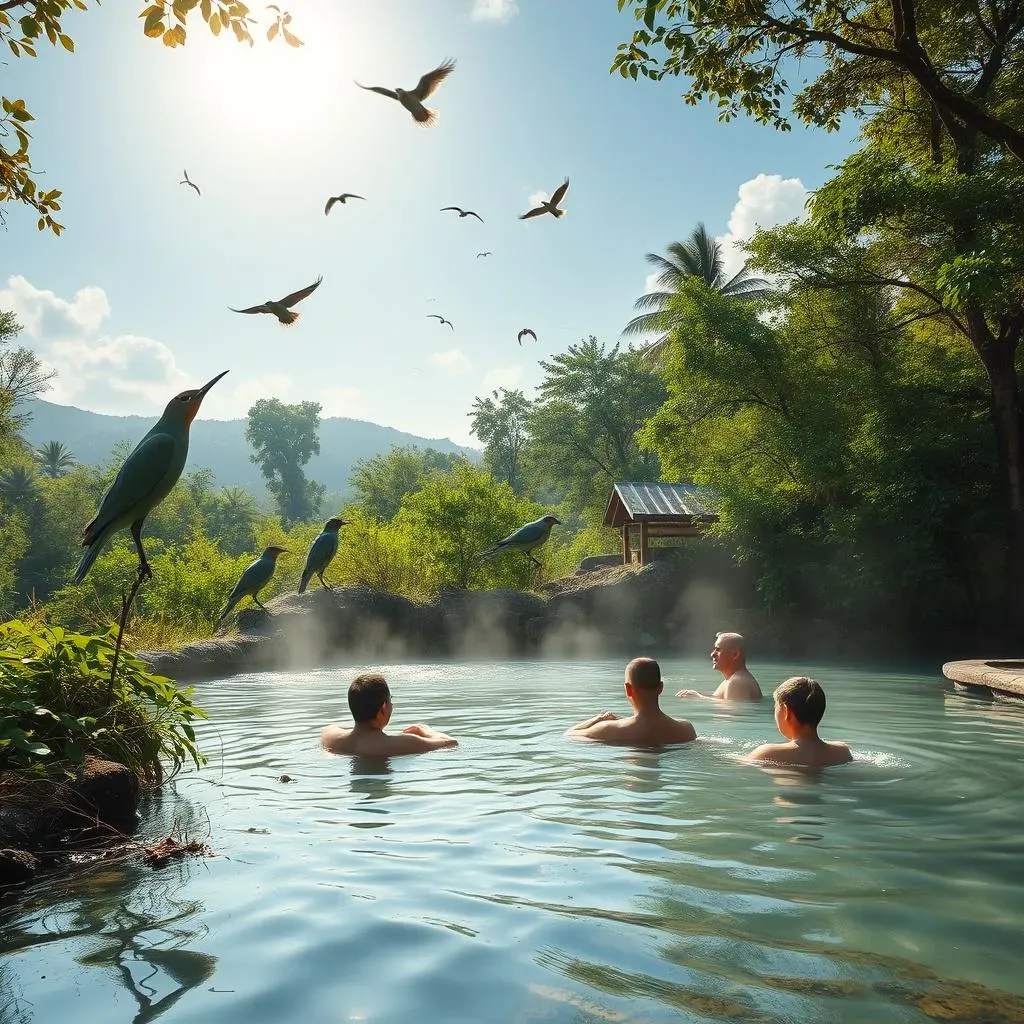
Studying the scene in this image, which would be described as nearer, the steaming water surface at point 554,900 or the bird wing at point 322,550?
the steaming water surface at point 554,900

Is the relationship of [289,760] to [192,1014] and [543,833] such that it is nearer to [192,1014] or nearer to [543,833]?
[543,833]

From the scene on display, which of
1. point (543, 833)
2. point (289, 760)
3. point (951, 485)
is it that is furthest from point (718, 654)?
point (951, 485)

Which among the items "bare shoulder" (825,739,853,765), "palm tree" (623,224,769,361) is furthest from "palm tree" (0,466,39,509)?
"bare shoulder" (825,739,853,765)

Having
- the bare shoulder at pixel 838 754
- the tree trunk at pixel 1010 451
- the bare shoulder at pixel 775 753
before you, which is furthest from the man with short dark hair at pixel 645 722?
the tree trunk at pixel 1010 451

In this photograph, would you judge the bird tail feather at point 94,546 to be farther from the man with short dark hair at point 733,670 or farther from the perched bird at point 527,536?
the perched bird at point 527,536

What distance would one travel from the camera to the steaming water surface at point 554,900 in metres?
2.35

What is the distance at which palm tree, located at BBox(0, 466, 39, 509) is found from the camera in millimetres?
54847

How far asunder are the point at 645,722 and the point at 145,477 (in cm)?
402

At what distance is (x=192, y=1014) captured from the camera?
2.29 meters

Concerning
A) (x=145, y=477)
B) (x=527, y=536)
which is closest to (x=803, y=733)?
(x=145, y=477)

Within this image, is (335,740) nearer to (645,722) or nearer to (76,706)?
(76,706)

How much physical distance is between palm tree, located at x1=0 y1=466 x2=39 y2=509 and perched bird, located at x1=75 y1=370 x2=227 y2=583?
5527 centimetres

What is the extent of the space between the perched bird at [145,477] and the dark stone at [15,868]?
1.26 m

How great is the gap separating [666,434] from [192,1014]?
71.4 ft
